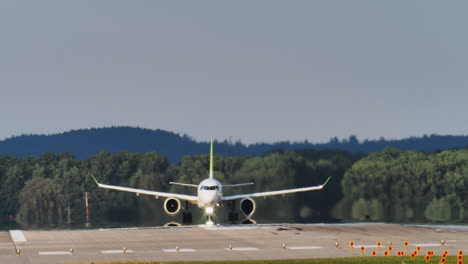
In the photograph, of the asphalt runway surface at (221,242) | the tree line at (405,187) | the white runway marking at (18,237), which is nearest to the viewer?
the asphalt runway surface at (221,242)

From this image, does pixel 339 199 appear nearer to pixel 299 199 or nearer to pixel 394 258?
pixel 299 199

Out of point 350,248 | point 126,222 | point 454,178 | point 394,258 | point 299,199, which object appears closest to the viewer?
point 394,258

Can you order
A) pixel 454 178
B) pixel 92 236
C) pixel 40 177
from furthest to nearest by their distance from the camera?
pixel 40 177
pixel 454 178
pixel 92 236

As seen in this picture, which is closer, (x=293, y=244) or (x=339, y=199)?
(x=293, y=244)

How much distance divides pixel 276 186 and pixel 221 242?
78.6 m

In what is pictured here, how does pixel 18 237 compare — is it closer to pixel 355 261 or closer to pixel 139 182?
pixel 355 261

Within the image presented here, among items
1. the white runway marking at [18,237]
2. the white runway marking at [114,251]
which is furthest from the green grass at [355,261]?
the white runway marking at [18,237]

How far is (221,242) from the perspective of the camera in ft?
239

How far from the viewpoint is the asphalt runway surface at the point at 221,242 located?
2490 inches

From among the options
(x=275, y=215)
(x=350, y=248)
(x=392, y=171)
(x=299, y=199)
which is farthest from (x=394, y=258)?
(x=392, y=171)

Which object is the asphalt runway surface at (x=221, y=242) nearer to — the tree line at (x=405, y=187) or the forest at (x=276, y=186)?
the forest at (x=276, y=186)

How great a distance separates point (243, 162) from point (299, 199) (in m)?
19.5

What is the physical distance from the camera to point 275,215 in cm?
13525

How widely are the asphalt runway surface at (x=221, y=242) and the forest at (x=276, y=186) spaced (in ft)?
133
